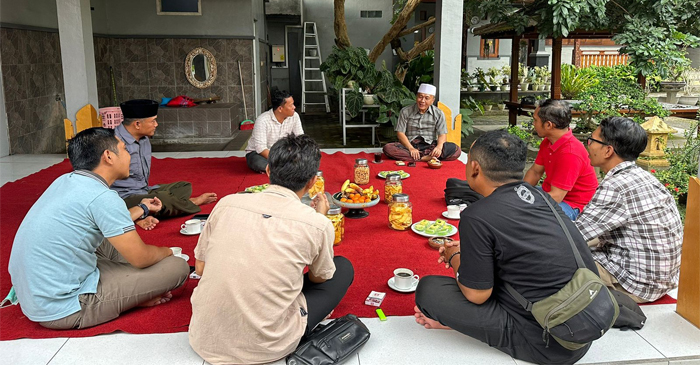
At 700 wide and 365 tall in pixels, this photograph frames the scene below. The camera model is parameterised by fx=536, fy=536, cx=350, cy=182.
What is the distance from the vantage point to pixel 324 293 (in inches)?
94.9

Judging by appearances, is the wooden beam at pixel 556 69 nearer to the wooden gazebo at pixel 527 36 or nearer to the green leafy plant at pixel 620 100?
the wooden gazebo at pixel 527 36

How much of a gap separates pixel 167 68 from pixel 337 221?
8.62m

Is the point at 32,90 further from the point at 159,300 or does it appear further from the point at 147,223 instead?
the point at 159,300

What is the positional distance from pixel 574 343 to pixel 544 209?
0.51 meters

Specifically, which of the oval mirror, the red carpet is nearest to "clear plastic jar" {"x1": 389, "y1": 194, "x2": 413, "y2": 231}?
the red carpet

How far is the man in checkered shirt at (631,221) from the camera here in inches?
101

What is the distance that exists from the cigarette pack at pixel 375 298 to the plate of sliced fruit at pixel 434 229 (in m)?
0.82

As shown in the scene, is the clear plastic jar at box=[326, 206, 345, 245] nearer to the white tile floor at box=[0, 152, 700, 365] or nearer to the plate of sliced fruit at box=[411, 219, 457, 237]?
the plate of sliced fruit at box=[411, 219, 457, 237]

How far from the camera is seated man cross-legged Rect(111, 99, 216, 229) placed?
386cm

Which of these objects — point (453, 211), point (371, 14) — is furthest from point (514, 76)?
point (453, 211)

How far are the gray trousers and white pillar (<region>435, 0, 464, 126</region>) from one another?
4.82m

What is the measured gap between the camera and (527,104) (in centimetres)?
924

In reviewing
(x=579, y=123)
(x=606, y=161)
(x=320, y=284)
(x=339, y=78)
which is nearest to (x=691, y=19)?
(x=579, y=123)

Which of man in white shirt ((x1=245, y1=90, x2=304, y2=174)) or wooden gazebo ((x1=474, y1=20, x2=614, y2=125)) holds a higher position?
wooden gazebo ((x1=474, y1=20, x2=614, y2=125))
